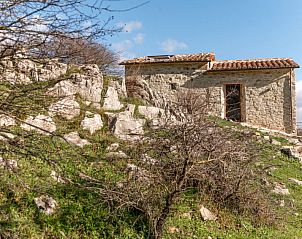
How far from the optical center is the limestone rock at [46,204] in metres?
4.84

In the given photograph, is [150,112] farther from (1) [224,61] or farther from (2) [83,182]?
(1) [224,61]

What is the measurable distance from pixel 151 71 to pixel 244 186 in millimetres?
10905

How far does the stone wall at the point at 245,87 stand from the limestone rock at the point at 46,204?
966 cm

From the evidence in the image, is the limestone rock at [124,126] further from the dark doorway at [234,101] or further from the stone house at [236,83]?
the dark doorway at [234,101]

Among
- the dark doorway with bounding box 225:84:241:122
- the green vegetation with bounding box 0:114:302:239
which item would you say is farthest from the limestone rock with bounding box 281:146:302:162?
the green vegetation with bounding box 0:114:302:239

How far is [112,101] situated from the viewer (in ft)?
34.7

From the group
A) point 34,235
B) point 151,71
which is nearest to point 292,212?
point 34,235

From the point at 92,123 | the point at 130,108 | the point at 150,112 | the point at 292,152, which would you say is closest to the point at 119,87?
the point at 130,108

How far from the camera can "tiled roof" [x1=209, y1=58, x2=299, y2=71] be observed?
49.2ft

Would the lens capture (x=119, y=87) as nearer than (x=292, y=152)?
Yes

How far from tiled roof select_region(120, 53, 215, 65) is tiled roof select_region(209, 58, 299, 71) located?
0.55 m

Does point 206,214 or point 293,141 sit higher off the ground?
point 293,141

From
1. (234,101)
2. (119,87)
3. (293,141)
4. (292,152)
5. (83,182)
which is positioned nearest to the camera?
(83,182)

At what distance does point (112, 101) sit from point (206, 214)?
5.45m
